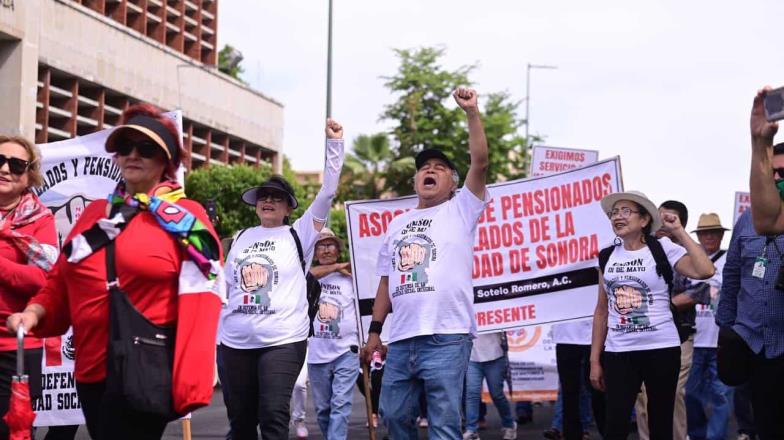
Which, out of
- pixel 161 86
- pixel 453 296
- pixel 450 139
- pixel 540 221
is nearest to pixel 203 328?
pixel 453 296

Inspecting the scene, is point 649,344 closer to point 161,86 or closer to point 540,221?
point 540,221

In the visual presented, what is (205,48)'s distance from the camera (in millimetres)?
63344

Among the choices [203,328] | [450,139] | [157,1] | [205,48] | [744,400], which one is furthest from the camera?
[205,48]

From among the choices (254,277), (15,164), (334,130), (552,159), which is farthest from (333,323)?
(15,164)

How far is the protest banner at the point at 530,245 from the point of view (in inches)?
427

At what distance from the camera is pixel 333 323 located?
1177 cm

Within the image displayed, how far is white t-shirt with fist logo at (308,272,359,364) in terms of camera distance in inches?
458

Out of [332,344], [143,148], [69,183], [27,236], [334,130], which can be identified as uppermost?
[334,130]

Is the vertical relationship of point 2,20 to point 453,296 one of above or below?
above

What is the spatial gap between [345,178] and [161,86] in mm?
15185

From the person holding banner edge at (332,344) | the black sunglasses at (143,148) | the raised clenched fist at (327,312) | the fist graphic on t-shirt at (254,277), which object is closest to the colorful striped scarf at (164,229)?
the black sunglasses at (143,148)

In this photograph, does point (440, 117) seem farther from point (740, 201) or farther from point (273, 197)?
point (273, 197)

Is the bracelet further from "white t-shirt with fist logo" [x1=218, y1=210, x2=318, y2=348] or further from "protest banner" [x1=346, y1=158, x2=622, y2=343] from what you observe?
"protest banner" [x1=346, y1=158, x2=622, y2=343]

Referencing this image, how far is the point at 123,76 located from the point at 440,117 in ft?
41.3
